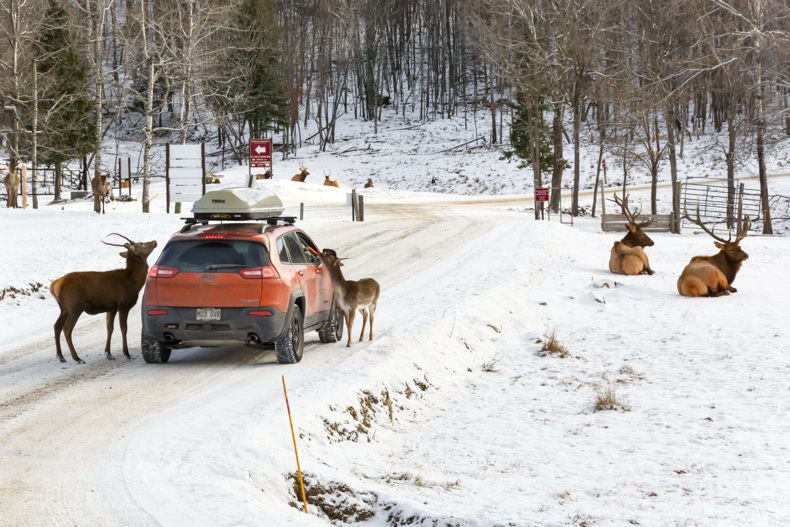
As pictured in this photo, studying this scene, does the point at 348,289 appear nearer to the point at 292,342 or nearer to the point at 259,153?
the point at 292,342

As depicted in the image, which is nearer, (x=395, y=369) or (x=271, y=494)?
(x=271, y=494)

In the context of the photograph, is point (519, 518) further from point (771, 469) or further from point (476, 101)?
point (476, 101)

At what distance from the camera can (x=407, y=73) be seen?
90.4 meters

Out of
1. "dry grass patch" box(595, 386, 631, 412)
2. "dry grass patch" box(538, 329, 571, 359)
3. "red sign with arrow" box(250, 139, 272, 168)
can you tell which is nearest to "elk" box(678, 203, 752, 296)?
"dry grass patch" box(538, 329, 571, 359)

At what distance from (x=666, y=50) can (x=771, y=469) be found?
33.5 metres

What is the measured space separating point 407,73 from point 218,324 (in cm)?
8363

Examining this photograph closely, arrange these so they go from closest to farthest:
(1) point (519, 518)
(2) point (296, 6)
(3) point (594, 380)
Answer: (1) point (519, 518) < (3) point (594, 380) < (2) point (296, 6)

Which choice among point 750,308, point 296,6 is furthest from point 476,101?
point 750,308

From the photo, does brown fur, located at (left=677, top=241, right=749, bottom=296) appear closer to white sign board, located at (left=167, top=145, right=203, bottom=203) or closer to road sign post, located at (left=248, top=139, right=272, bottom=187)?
white sign board, located at (left=167, top=145, right=203, bottom=203)

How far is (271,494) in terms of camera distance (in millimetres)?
6391

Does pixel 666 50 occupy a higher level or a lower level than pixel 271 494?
higher

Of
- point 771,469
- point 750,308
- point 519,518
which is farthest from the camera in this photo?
point 750,308

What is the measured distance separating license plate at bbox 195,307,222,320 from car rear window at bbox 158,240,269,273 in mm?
471

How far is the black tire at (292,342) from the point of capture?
10.3m
